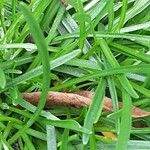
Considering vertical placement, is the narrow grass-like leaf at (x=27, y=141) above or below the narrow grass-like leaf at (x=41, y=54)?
below

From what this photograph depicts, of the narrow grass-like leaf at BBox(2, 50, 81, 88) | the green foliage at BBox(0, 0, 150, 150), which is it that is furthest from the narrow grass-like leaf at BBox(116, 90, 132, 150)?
the narrow grass-like leaf at BBox(2, 50, 81, 88)

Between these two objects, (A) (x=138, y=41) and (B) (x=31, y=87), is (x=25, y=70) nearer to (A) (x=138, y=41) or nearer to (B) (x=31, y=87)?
(B) (x=31, y=87)

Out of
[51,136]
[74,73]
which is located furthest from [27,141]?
[74,73]

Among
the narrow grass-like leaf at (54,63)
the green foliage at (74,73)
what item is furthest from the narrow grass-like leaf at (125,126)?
the narrow grass-like leaf at (54,63)

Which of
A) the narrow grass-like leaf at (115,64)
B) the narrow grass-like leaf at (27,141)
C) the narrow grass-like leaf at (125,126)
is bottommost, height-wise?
the narrow grass-like leaf at (27,141)

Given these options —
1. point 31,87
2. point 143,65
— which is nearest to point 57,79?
point 31,87

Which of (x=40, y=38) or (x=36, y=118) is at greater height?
(x=40, y=38)

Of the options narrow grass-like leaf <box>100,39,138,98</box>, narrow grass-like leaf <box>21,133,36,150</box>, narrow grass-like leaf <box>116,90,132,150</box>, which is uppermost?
narrow grass-like leaf <box>100,39,138,98</box>

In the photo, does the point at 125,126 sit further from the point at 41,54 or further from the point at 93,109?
the point at 41,54

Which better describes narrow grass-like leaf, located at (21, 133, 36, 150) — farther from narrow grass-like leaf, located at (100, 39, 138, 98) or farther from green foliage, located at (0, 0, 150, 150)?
narrow grass-like leaf, located at (100, 39, 138, 98)

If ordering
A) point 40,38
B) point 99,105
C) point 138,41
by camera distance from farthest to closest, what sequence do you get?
point 138,41 < point 99,105 < point 40,38

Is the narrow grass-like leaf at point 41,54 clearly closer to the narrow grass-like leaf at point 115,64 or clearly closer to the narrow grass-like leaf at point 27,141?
the narrow grass-like leaf at point 27,141
